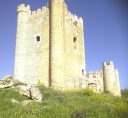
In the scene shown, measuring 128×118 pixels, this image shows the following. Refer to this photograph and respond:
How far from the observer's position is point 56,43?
28797 millimetres

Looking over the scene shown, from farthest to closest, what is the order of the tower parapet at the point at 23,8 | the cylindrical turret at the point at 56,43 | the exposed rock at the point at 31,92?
the tower parapet at the point at 23,8
the cylindrical turret at the point at 56,43
the exposed rock at the point at 31,92

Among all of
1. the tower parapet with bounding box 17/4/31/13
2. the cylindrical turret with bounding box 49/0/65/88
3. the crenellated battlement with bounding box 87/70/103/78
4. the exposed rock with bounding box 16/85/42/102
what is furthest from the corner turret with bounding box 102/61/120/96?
the exposed rock with bounding box 16/85/42/102

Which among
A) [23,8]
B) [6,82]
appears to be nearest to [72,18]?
[23,8]

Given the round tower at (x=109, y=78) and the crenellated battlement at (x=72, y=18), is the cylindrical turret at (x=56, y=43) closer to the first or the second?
the crenellated battlement at (x=72, y=18)

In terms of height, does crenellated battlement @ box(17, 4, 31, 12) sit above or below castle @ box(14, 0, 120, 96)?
above

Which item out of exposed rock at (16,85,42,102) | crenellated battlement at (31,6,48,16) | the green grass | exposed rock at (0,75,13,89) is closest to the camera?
the green grass

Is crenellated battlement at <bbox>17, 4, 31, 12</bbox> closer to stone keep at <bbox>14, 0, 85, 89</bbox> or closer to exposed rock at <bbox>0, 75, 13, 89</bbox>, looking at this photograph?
stone keep at <bbox>14, 0, 85, 89</bbox>

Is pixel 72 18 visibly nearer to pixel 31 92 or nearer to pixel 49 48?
pixel 49 48

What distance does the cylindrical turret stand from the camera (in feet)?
91.5

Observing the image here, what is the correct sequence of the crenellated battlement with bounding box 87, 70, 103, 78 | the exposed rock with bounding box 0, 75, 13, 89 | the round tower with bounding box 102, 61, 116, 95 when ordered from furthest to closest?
1. the crenellated battlement with bounding box 87, 70, 103, 78
2. the round tower with bounding box 102, 61, 116, 95
3. the exposed rock with bounding box 0, 75, 13, 89

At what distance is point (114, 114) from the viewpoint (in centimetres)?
1755

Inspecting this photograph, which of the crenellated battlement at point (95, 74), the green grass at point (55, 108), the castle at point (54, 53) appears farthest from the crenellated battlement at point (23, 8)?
the green grass at point (55, 108)

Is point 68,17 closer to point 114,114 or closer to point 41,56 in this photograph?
point 41,56

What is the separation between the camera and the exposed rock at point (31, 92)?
21009mm
